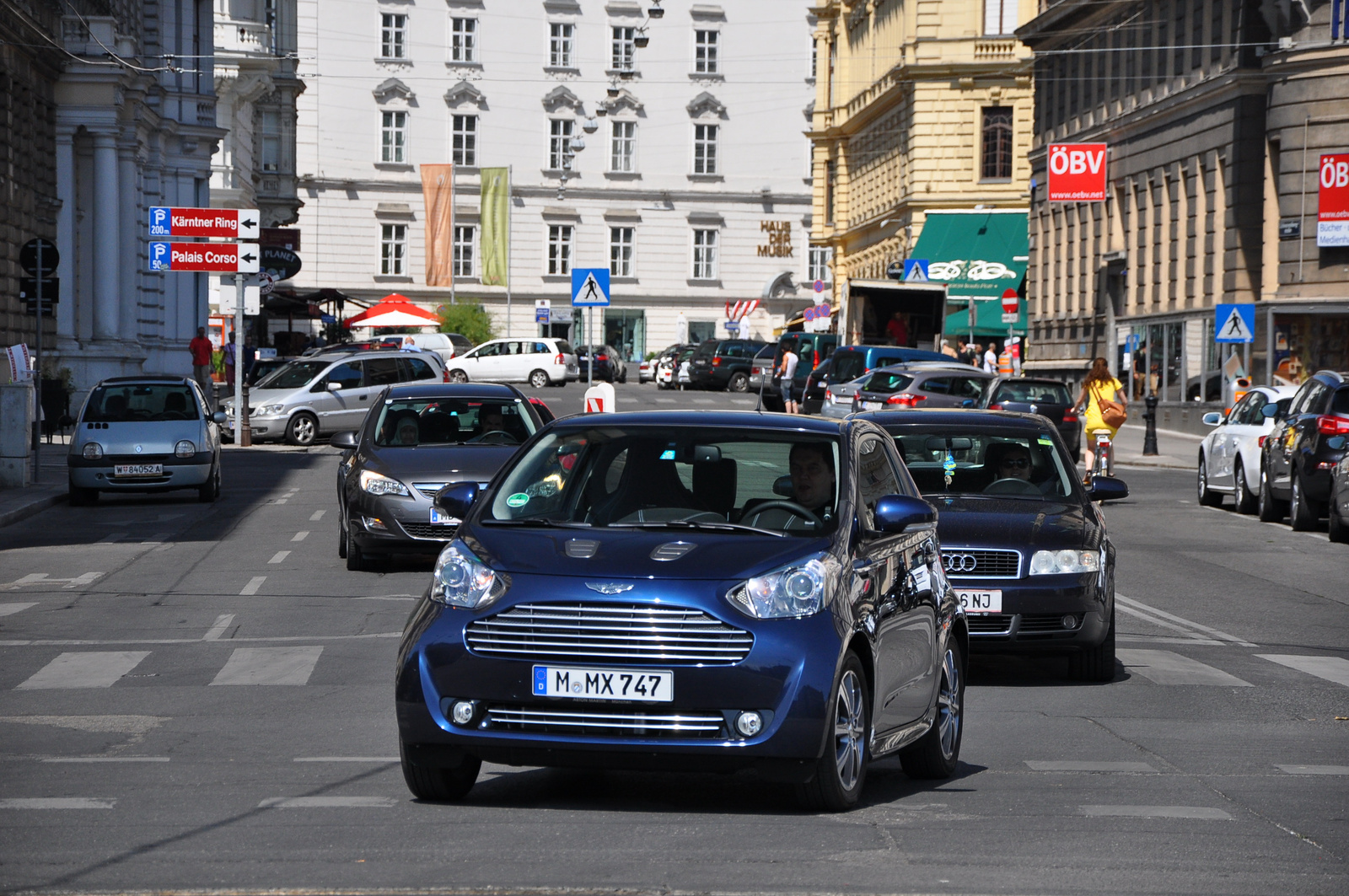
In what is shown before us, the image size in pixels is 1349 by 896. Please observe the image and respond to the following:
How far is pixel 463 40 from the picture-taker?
9188 cm

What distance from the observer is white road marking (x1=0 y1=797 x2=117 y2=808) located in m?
7.30

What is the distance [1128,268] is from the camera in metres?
50.9

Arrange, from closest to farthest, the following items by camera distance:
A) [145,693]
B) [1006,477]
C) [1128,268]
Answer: [145,693]
[1006,477]
[1128,268]

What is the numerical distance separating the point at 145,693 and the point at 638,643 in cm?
469

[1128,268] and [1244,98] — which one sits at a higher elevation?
[1244,98]

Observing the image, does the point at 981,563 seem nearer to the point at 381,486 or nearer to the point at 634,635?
the point at 634,635

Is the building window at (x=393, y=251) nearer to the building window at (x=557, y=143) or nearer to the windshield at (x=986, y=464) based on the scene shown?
the building window at (x=557, y=143)

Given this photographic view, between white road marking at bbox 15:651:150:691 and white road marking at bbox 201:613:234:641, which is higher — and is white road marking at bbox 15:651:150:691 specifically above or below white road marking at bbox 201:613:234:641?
above

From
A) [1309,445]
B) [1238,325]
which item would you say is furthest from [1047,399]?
[1309,445]

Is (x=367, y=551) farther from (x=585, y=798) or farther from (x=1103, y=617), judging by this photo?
(x=585, y=798)

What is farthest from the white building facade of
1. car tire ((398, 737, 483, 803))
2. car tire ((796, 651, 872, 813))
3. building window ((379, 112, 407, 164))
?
car tire ((796, 651, 872, 813))

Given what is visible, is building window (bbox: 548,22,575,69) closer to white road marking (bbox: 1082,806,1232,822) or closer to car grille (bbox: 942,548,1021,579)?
car grille (bbox: 942,548,1021,579)

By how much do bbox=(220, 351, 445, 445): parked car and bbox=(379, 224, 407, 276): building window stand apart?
53676 mm

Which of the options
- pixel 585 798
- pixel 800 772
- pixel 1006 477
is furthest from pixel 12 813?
pixel 1006 477
